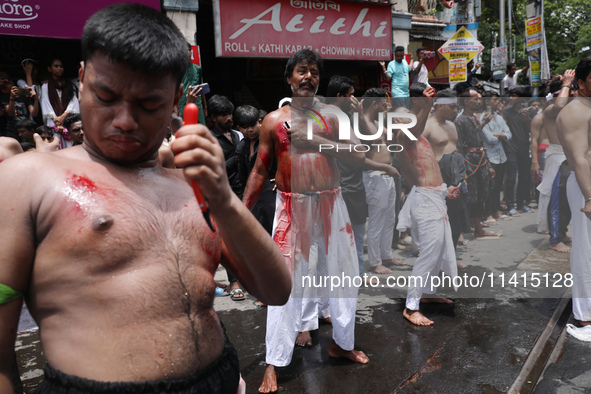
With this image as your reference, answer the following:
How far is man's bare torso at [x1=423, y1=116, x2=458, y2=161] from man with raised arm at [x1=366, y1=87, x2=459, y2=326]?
0.20 ft

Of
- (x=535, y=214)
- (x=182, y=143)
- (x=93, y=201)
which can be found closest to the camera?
(x=182, y=143)

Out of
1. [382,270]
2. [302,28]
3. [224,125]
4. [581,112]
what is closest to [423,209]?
[382,270]

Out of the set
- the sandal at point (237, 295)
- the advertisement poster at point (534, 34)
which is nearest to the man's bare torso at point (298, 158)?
the sandal at point (237, 295)

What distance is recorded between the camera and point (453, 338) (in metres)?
3.88

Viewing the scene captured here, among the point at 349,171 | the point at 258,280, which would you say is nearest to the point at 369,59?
the point at 349,171

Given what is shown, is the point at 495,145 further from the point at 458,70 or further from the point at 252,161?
the point at 458,70

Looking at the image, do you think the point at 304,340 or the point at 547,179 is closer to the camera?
the point at 304,340

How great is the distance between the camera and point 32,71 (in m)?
6.77

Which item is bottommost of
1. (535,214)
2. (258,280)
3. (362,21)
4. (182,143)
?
(535,214)

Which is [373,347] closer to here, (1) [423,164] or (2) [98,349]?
(1) [423,164]

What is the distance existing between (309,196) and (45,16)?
5.55 m

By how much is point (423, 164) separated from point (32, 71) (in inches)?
224

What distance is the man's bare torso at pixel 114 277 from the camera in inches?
44.5

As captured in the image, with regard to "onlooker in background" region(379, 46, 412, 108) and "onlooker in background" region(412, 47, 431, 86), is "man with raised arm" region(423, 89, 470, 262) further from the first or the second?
"onlooker in background" region(412, 47, 431, 86)
